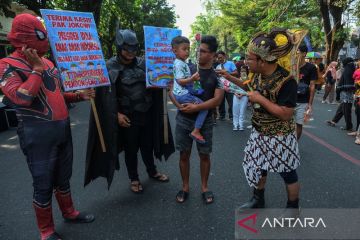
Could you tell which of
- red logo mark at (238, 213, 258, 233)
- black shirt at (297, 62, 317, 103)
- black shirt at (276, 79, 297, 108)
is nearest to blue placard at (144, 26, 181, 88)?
black shirt at (276, 79, 297, 108)

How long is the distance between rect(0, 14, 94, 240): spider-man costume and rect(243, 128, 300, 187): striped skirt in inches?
69.9

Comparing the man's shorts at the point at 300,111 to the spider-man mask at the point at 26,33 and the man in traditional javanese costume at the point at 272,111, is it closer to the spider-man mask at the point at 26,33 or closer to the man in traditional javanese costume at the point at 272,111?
the man in traditional javanese costume at the point at 272,111

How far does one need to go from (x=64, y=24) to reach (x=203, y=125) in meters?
1.73

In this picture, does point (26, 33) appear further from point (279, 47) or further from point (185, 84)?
point (279, 47)

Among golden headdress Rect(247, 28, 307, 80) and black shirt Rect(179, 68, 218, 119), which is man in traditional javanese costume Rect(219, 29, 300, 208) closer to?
golden headdress Rect(247, 28, 307, 80)

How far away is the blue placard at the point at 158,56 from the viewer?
11.4 feet

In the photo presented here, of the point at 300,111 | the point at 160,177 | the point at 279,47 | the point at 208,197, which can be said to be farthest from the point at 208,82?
the point at 300,111

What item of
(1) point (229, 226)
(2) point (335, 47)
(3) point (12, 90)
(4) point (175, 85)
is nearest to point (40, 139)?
(3) point (12, 90)

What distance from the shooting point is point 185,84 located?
10.4 ft

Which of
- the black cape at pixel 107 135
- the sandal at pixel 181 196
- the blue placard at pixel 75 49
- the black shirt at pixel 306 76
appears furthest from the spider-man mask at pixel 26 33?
the black shirt at pixel 306 76

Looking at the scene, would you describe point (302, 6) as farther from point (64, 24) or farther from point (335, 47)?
point (64, 24)

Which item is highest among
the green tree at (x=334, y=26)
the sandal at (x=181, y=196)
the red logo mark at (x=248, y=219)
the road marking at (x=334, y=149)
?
the green tree at (x=334, y=26)

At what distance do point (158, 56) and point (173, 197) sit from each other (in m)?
1.67

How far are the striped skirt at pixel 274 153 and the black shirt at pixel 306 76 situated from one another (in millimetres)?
2339
